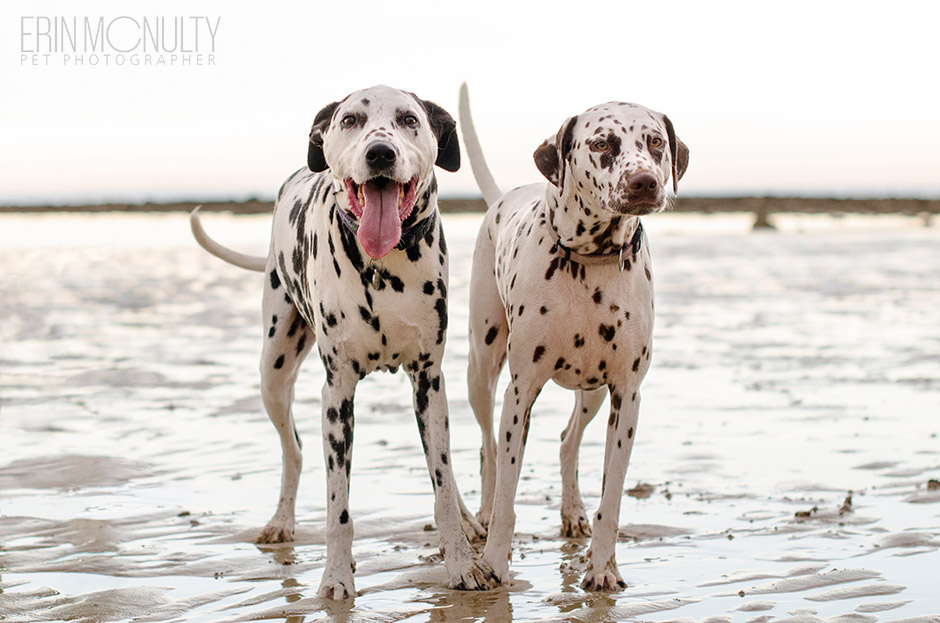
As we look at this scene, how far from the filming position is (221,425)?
9.16 metres

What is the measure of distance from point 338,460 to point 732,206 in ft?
225

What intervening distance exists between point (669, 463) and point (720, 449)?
486 millimetres

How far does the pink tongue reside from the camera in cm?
493

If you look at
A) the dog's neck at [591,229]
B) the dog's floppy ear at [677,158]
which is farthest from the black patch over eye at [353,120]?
the dog's floppy ear at [677,158]

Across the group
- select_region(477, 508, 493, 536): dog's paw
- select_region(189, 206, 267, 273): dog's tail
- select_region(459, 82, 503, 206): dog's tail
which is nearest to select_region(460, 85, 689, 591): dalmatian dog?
select_region(477, 508, 493, 536): dog's paw

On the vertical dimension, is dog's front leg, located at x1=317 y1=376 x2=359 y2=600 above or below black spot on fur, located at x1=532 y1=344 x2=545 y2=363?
below

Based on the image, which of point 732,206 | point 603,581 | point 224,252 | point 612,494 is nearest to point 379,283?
point 612,494

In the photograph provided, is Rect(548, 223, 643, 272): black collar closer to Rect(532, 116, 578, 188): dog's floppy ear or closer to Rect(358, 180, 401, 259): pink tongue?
Rect(532, 116, 578, 188): dog's floppy ear

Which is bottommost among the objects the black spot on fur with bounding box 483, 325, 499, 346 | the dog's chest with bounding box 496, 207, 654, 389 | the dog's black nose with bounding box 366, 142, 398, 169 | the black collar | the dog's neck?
the black spot on fur with bounding box 483, 325, 499, 346

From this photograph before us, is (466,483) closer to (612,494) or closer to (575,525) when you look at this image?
(575,525)

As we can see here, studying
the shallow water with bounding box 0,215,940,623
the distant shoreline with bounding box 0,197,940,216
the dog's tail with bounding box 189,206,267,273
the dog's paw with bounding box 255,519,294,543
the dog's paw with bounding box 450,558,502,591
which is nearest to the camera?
the shallow water with bounding box 0,215,940,623

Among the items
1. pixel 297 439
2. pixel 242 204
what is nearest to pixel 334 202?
pixel 297 439

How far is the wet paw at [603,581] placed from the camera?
17.3 feet

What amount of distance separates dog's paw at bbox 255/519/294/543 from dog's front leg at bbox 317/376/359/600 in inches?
35.9
